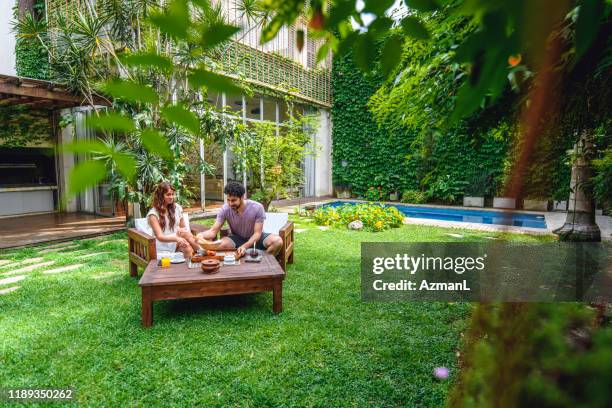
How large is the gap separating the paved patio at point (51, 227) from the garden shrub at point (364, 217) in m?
4.03

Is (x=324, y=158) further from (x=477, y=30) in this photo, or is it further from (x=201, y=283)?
(x=477, y=30)

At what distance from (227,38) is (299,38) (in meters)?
0.47

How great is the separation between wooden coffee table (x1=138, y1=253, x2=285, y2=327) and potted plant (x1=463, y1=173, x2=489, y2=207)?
959 cm

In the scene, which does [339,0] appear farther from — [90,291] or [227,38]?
[90,291]

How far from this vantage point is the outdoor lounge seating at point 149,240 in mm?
3908

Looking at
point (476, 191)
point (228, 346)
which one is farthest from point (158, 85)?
point (476, 191)

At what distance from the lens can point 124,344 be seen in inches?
111

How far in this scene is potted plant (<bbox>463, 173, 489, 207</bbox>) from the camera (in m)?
11.3

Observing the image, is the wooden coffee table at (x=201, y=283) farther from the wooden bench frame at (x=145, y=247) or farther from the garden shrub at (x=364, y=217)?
the garden shrub at (x=364, y=217)

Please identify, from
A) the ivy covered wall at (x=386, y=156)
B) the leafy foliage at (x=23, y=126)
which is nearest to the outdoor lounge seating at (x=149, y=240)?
the leafy foliage at (x=23, y=126)

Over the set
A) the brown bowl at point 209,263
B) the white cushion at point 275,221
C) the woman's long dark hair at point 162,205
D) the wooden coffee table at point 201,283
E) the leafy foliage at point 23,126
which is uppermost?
the leafy foliage at point 23,126

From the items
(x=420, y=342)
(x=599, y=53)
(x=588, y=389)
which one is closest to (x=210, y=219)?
(x=420, y=342)

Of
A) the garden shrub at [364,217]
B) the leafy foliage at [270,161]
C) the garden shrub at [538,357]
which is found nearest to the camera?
the garden shrub at [538,357]

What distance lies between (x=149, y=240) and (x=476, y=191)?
33.5ft
